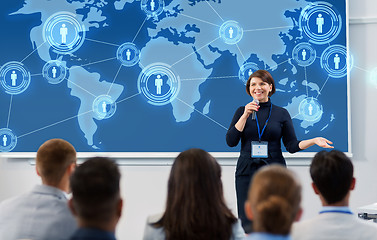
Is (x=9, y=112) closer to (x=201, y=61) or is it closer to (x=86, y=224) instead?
(x=201, y=61)

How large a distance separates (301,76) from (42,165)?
9.13ft

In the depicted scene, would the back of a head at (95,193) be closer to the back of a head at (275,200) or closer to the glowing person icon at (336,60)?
the back of a head at (275,200)

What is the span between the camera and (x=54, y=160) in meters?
1.98

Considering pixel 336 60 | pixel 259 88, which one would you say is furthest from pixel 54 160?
pixel 336 60

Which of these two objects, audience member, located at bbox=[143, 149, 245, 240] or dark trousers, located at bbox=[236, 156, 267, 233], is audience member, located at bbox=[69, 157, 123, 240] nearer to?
audience member, located at bbox=[143, 149, 245, 240]

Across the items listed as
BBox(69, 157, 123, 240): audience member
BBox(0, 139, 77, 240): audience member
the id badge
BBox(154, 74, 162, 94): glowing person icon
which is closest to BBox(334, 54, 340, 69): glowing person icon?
the id badge

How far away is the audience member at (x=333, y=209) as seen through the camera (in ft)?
5.26

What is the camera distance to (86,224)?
1308 millimetres

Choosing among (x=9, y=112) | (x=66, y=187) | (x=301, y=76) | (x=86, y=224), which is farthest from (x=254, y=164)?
(x=9, y=112)

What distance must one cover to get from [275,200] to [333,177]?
622 millimetres

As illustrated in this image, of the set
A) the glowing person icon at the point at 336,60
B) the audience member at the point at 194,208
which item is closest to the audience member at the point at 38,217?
the audience member at the point at 194,208

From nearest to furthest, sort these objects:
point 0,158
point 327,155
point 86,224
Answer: point 86,224 < point 327,155 < point 0,158

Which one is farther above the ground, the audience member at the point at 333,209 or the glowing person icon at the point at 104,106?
the glowing person icon at the point at 104,106

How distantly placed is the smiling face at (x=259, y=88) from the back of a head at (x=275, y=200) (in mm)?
2015
